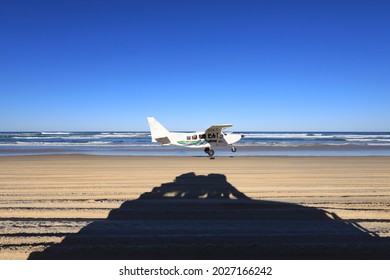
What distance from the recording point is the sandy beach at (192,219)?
11.6ft

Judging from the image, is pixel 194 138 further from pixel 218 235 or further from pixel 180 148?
pixel 218 235

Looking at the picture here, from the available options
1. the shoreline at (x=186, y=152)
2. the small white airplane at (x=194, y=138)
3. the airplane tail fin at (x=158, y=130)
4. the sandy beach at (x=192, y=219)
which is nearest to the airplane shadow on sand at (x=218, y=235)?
the sandy beach at (x=192, y=219)

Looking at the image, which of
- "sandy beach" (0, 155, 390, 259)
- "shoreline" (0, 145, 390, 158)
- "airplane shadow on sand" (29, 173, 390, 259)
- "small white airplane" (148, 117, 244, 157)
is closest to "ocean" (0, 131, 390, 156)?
"shoreline" (0, 145, 390, 158)

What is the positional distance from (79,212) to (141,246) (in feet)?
7.25

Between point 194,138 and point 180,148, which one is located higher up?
point 194,138

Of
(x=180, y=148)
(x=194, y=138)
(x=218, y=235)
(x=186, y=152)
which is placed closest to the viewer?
(x=218, y=235)

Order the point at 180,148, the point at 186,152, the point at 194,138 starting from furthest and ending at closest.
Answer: the point at 180,148 → the point at 186,152 → the point at 194,138

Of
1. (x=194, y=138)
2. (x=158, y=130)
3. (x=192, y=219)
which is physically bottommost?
(x=192, y=219)

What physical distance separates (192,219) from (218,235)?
91 cm

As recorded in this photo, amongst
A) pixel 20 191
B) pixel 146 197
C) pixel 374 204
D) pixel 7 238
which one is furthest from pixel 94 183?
pixel 374 204

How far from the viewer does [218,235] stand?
4062mm

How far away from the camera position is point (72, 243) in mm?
3703

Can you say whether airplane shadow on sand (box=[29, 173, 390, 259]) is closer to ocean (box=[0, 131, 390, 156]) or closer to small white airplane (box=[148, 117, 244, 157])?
small white airplane (box=[148, 117, 244, 157])

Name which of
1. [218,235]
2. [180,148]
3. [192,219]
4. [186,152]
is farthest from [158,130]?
[218,235]
